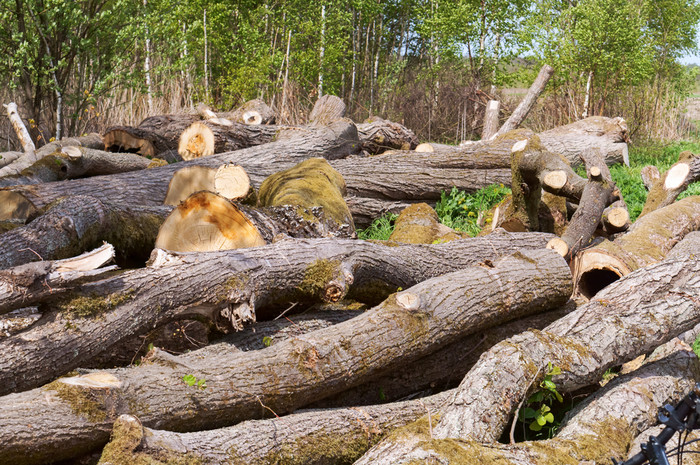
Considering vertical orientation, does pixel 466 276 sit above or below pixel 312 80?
below

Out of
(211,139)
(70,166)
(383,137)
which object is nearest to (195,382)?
(70,166)

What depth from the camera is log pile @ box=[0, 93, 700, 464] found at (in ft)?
11.0

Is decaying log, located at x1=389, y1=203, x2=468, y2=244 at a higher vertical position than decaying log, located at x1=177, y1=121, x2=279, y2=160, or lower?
lower

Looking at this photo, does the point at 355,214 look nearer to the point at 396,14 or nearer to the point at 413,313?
the point at 413,313

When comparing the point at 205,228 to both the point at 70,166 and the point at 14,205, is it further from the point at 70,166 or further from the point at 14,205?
the point at 70,166

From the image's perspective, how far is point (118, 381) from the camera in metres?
3.38

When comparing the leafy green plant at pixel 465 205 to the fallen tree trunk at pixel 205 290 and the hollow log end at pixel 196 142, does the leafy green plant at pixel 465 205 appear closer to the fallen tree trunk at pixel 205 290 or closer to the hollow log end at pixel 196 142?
the fallen tree trunk at pixel 205 290

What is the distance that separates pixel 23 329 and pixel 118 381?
64cm

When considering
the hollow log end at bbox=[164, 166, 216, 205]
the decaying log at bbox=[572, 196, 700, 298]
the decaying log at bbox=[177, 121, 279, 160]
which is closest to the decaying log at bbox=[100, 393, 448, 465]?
the decaying log at bbox=[572, 196, 700, 298]

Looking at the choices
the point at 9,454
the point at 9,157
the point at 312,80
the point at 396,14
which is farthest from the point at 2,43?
the point at 396,14

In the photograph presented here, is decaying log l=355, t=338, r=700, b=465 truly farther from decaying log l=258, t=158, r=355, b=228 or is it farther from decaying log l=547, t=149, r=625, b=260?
decaying log l=258, t=158, r=355, b=228

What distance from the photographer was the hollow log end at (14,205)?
6.30 m

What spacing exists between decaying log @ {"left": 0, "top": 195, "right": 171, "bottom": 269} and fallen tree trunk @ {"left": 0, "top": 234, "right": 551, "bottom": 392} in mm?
989

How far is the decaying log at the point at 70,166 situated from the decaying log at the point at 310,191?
8.76 ft
